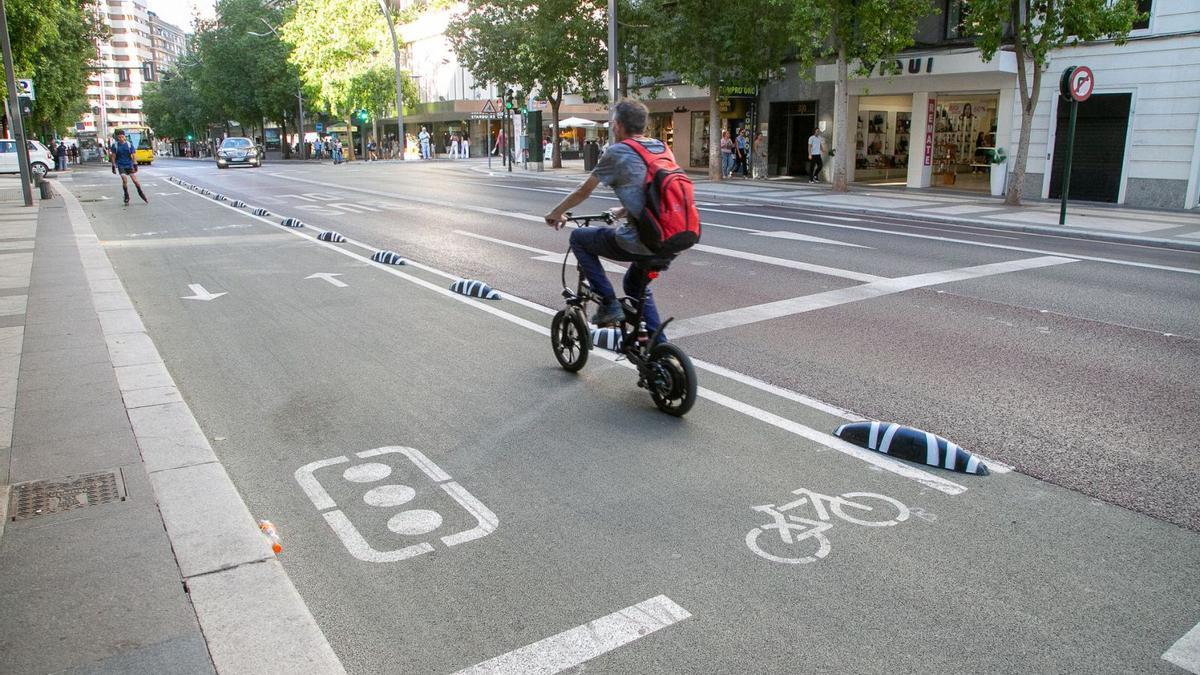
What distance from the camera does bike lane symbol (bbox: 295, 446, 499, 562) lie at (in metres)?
3.85

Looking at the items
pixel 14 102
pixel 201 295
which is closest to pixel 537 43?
pixel 14 102

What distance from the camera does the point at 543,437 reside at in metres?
5.21

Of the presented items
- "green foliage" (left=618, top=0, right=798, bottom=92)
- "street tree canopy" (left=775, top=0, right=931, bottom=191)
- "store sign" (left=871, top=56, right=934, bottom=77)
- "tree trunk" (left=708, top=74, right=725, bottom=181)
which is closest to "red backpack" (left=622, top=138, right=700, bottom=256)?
"street tree canopy" (left=775, top=0, right=931, bottom=191)

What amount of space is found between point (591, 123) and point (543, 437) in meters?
50.8

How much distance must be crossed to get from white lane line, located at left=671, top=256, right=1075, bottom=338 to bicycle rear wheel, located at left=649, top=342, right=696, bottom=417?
86.5 inches

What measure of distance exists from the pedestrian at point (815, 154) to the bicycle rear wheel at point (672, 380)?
83.7ft

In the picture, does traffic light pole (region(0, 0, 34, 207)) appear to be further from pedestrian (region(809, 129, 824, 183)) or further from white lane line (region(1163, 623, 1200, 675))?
white lane line (region(1163, 623, 1200, 675))

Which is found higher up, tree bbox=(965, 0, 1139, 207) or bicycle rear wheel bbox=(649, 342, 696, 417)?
tree bbox=(965, 0, 1139, 207)

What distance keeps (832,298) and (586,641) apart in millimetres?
6934

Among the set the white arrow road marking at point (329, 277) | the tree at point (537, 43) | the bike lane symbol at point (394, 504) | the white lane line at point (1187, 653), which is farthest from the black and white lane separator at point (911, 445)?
the tree at point (537, 43)

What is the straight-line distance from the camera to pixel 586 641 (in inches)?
122

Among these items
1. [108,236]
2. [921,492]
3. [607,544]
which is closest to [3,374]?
[607,544]

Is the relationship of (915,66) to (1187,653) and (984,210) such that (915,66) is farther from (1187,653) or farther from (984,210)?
(1187,653)

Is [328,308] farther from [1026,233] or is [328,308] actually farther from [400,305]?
[1026,233]
